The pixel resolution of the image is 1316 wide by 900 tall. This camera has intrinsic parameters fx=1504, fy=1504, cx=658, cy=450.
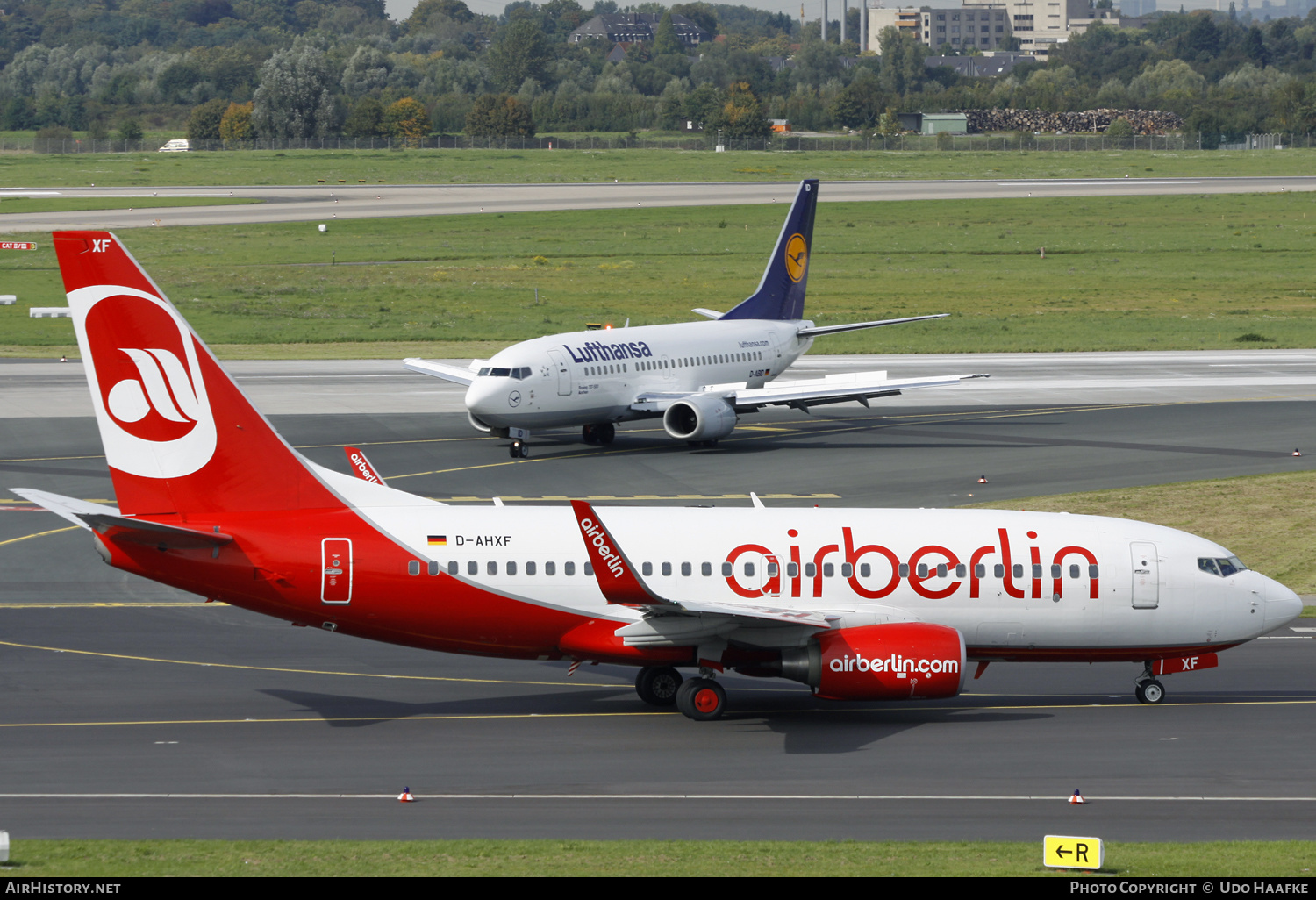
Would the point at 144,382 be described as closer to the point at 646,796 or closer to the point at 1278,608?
the point at 646,796

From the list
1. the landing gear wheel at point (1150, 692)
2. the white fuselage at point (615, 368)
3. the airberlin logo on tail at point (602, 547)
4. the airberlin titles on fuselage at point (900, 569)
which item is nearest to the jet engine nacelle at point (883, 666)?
the airberlin titles on fuselage at point (900, 569)

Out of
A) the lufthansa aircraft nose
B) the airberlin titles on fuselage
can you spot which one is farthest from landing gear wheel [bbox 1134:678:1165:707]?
the airberlin titles on fuselage

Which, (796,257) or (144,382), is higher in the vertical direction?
(144,382)

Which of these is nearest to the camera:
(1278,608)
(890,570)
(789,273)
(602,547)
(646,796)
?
(646,796)

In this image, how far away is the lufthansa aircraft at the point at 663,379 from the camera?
53.6 m

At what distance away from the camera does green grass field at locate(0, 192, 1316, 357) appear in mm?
89688

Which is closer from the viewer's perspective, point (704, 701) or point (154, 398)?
point (154, 398)

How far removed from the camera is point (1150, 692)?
1152 inches

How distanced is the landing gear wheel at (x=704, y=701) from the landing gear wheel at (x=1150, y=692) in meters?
8.34

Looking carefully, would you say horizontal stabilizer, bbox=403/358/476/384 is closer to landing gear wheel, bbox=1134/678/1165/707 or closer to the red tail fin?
the red tail fin

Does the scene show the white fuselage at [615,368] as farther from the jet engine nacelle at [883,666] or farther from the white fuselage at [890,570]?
the jet engine nacelle at [883,666]

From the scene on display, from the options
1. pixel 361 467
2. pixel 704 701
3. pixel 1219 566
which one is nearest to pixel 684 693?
pixel 704 701

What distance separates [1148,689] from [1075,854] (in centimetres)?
1156

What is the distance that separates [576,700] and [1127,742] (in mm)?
10247
